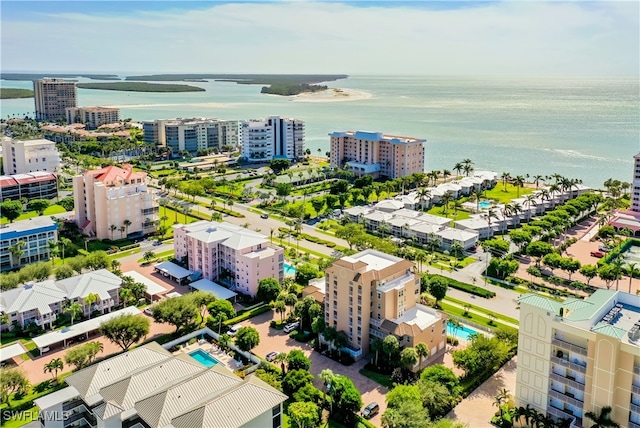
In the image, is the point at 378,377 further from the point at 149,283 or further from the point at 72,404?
the point at 149,283

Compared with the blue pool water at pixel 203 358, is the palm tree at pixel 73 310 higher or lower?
higher

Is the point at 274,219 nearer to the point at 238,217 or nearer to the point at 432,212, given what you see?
the point at 238,217

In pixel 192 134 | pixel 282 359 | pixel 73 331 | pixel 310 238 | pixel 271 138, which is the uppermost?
pixel 192 134

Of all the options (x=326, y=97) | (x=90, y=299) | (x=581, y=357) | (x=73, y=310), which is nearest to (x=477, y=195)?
A: (x=581, y=357)

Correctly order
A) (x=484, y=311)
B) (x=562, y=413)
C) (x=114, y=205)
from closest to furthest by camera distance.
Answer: (x=562, y=413) → (x=484, y=311) → (x=114, y=205)

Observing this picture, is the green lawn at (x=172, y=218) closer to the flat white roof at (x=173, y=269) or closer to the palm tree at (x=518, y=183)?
the flat white roof at (x=173, y=269)

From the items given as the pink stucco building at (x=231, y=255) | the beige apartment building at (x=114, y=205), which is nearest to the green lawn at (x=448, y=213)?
the pink stucco building at (x=231, y=255)
